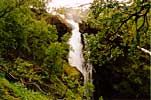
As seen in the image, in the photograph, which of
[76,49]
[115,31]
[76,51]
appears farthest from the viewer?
[76,49]

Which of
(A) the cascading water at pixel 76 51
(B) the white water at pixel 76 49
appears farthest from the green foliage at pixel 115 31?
(B) the white water at pixel 76 49

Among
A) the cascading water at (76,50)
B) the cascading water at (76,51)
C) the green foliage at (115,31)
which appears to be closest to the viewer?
the green foliage at (115,31)

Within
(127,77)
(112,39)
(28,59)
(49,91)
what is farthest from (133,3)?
(127,77)

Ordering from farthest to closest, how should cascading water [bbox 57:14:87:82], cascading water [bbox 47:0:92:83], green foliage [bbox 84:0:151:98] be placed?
cascading water [bbox 57:14:87:82] < cascading water [bbox 47:0:92:83] < green foliage [bbox 84:0:151:98]

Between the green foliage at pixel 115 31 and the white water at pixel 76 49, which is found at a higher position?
the green foliage at pixel 115 31

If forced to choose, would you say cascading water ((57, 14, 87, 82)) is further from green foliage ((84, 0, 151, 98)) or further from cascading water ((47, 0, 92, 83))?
green foliage ((84, 0, 151, 98))

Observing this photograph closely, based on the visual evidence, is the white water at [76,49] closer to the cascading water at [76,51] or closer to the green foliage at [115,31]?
the cascading water at [76,51]

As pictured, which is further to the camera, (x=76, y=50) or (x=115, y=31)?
(x=76, y=50)

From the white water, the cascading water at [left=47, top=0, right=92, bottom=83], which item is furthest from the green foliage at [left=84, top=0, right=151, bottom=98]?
the white water

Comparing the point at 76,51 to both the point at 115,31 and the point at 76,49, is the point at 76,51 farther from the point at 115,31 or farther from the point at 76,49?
the point at 115,31

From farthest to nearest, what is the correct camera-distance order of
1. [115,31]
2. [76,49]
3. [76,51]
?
[76,49]
[76,51]
[115,31]

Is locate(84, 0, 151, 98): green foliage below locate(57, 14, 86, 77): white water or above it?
above

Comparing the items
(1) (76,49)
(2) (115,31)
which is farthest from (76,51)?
(2) (115,31)

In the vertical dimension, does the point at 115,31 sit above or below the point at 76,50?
above
